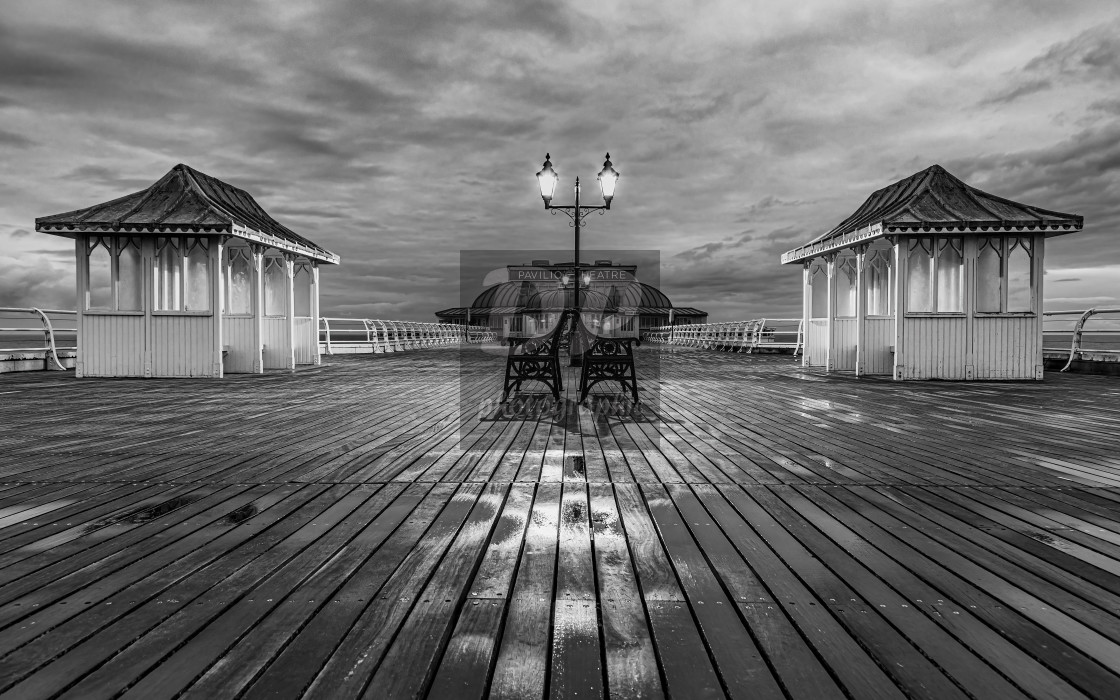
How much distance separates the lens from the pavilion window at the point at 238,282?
475 inches

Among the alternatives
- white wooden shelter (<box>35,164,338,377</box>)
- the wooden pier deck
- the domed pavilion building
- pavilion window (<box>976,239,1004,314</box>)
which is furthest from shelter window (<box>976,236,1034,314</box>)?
the domed pavilion building

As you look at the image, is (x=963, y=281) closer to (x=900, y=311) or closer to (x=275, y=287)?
(x=900, y=311)

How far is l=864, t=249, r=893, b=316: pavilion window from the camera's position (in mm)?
12336

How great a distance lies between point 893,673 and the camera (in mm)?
1517

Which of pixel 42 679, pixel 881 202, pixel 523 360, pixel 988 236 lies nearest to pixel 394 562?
pixel 42 679

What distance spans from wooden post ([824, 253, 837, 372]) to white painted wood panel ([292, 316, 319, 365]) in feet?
39.9

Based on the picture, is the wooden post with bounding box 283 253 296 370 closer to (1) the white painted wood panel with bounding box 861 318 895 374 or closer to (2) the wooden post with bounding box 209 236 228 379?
(2) the wooden post with bounding box 209 236 228 379

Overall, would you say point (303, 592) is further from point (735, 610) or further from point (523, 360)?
point (523, 360)

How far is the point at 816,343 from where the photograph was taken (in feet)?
47.0

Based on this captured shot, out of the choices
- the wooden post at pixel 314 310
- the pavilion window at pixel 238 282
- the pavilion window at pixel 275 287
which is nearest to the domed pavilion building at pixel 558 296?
the wooden post at pixel 314 310

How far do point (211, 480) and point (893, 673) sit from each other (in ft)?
11.4

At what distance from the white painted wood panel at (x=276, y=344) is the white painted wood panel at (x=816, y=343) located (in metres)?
12.2

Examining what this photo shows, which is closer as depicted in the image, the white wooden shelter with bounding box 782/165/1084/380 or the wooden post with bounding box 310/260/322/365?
the white wooden shelter with bounding box 782/165/1084/380

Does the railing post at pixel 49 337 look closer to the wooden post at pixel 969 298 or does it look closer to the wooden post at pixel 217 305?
the wooden post at pixel 217 305
